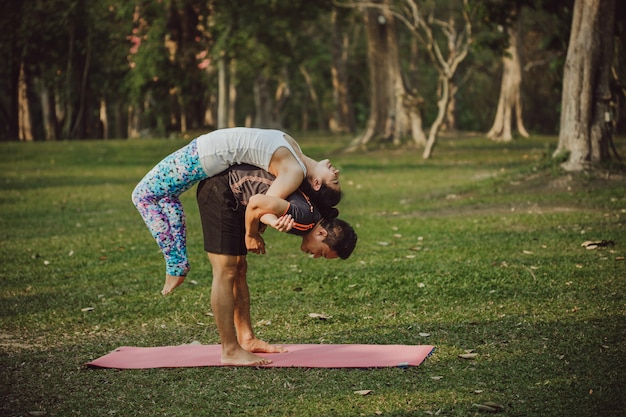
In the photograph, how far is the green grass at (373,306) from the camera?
17.9 ft

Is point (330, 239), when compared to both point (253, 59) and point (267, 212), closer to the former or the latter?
point (267, 212)

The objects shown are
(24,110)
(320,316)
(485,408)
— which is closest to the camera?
(485,408)

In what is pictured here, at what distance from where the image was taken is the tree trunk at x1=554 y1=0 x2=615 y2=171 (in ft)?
51.5

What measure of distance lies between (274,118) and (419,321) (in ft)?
161

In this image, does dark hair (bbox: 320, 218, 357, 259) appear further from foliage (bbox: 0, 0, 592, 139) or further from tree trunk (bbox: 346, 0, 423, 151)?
tree trunk (bbox: 346, 0, 423, 151)

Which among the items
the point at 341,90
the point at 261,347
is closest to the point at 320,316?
the point at 261,347

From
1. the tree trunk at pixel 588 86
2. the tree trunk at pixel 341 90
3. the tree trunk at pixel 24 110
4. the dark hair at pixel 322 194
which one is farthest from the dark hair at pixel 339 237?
Result: the tree trunk at pixel 341 90

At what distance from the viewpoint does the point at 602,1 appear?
1564cm

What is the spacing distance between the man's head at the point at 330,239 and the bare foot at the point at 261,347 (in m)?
0.80

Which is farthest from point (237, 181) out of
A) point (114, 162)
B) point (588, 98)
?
point (114, 162)

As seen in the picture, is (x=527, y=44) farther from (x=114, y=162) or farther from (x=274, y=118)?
(x=114, y=162)

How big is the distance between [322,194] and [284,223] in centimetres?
56

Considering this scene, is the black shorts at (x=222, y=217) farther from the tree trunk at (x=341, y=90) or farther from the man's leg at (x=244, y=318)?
the tree trunk at (x=341, y=90)

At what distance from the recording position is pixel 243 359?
6211mm
